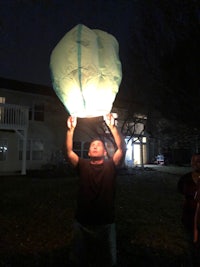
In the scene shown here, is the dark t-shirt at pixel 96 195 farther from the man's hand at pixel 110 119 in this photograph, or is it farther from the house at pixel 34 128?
the house at pixel 34 128

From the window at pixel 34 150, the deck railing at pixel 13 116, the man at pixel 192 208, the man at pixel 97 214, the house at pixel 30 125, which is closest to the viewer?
the man at pixel 97 214

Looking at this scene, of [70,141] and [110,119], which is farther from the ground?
[110,119]

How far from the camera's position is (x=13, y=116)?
17.0 meters

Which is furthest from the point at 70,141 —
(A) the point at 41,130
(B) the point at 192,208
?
(A) the point at 41,130

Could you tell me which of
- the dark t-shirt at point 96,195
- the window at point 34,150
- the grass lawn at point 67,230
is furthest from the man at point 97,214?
the window at point 34,150

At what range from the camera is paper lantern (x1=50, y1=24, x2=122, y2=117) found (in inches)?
108

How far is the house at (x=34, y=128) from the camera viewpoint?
1747cm

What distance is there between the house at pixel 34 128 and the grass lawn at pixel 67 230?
8.46 metres

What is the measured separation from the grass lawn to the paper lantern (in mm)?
2573

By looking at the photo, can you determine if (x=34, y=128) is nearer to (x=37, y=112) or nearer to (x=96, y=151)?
(x=37, y=112)

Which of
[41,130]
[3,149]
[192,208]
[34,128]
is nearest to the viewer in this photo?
[192,208]

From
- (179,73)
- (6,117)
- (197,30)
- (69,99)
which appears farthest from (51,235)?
(6,117)

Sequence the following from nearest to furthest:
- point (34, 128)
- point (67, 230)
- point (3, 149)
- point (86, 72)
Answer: point (86, 72) < point (67, 230) < point (3, 149) < point (34, 128)

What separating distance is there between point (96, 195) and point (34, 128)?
17373mm
